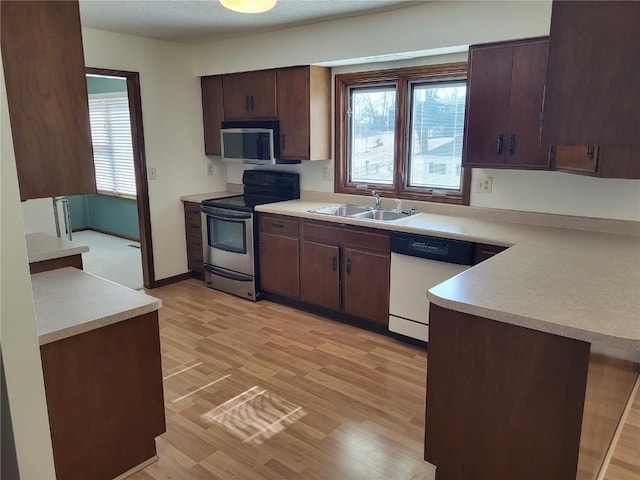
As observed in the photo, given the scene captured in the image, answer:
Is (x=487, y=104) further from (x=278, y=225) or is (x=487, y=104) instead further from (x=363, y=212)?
(x=278, y=225)

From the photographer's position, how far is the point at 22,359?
3.59 feet

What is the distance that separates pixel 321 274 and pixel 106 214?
4865mm

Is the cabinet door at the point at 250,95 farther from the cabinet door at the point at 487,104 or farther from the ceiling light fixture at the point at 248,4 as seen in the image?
the ceiling light fixture at the point at 248,4

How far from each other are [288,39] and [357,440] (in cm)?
323

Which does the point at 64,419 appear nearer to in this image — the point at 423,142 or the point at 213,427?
the point at 213,427

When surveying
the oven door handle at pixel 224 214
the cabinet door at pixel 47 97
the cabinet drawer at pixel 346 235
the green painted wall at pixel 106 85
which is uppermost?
the green painted wall at pixel 106 85

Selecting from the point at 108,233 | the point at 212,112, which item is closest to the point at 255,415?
the point at 212,112

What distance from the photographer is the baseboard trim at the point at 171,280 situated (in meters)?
4.78

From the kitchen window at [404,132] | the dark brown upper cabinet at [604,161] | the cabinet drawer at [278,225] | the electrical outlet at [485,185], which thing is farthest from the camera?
the cabinet drawer at [278,225]

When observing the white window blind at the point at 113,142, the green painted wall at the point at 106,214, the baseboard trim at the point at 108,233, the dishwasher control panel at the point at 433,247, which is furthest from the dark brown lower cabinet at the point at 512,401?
the baseboard trim at the point at 108,233

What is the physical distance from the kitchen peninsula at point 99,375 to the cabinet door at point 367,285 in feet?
Result: 5.99

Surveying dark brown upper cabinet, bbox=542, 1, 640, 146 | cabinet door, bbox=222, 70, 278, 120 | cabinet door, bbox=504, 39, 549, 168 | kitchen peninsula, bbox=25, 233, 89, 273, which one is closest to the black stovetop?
cabinet door, bbox=222, 70, 278, 120

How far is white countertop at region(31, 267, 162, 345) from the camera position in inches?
68.7

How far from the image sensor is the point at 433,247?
308cm
